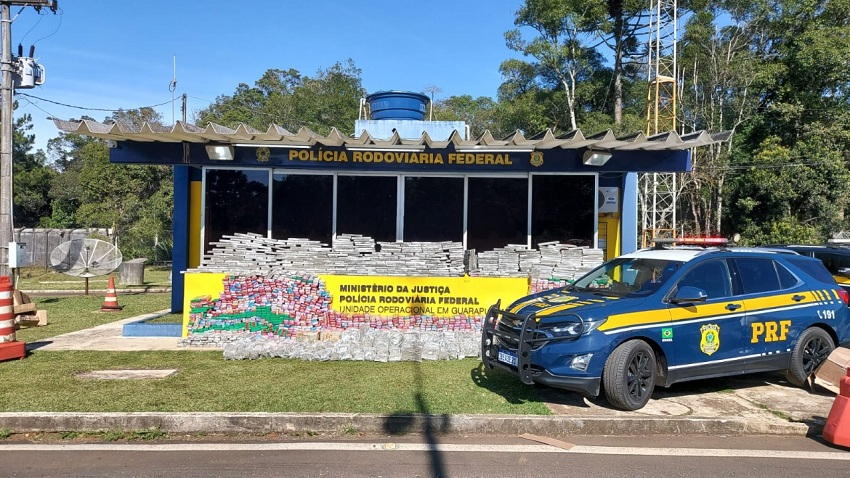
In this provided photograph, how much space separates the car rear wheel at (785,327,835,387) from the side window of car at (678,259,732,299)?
131 centimetres

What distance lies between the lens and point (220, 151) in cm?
1043

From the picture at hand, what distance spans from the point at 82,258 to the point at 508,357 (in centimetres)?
1686

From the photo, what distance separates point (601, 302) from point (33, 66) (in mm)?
17260

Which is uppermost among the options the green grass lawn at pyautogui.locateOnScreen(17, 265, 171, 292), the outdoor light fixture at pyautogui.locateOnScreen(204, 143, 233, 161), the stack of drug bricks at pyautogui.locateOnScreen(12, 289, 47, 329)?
A: the outdoor light fixture at pyautogui.locateOnScreen(204, 143, 233, 161)

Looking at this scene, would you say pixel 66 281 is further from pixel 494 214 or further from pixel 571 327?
pixel 571 327

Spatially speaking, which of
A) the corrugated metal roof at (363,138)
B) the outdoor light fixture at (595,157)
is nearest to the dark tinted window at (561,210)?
the outdoor light fixture at (595,157)

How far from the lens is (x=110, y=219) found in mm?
35250

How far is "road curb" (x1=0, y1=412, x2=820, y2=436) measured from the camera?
5516 mm

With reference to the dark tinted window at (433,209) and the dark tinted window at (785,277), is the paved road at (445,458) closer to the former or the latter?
the dark tinted window at (785,277)

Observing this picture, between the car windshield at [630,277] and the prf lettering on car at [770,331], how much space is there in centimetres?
119

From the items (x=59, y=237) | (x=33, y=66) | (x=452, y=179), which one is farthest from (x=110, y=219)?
(x=452, y=179)

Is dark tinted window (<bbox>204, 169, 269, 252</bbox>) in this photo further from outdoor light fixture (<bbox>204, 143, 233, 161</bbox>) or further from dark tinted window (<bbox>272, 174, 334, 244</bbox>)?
outdoor light fixture (<bbox>204, 143, 233, 161</bbox>)

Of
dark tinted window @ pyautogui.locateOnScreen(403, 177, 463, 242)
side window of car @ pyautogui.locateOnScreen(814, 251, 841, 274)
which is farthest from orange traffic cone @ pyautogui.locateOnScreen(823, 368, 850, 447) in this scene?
dark tinted window @ pyautogui.locateOnScreen(403, 177, 463, 242)

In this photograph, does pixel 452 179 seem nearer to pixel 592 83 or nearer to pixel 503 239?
pixel 503 239
